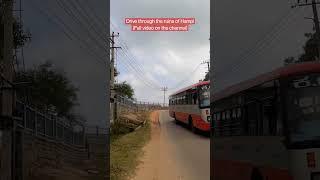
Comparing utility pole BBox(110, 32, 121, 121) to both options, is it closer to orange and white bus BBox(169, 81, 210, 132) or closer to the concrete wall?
the concrete wall

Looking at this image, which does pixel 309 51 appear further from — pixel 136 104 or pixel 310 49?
pixel 136 104

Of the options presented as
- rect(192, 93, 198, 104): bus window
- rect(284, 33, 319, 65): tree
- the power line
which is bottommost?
rect(192, 93, 198, 104): bus window

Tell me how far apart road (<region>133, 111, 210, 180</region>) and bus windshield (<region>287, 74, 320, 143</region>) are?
4.44m

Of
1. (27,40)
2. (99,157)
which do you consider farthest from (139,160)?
(27,40)

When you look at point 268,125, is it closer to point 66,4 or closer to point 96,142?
point 96,142

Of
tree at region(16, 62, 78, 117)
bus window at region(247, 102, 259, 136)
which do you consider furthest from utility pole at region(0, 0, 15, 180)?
bus window at region(247, 102, 259, 136)

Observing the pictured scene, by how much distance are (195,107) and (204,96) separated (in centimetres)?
99

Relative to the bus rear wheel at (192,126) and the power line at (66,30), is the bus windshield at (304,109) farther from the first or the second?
the bus rear wheel at (192,126)

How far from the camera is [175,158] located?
1223 centimetres

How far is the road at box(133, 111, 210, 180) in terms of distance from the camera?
465 inches

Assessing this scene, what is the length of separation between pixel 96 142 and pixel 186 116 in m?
3.65

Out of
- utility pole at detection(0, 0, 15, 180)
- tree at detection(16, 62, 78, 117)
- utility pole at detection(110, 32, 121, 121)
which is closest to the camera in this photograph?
utility pole at detection(0, 0, 15, 180)

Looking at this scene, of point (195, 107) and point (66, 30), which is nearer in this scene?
point (66, 30)

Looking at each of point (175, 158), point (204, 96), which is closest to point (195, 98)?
point (204, 96)
